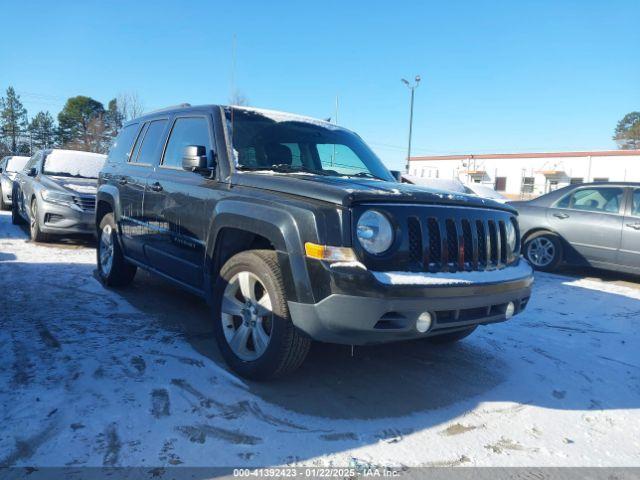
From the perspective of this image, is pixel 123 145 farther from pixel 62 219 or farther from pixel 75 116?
pixel 75 116

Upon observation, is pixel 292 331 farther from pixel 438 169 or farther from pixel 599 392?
pixel 438 169

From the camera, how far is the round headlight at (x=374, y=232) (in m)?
2.76

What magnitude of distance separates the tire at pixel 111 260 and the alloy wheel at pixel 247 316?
2447mm

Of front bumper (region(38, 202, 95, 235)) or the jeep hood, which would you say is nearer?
the jeep hood

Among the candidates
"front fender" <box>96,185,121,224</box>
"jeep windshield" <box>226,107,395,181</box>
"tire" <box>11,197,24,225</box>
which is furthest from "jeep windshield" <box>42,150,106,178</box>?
"jeep windshield" <box>226,107,395,181</box>

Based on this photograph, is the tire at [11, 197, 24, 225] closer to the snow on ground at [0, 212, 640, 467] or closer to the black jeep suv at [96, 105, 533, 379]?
the snow on ground at [0, 212, 640, 467]

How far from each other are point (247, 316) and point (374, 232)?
42.5 inches

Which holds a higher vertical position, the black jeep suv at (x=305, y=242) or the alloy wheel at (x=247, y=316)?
the black jeep suv at (x=305, y=242)

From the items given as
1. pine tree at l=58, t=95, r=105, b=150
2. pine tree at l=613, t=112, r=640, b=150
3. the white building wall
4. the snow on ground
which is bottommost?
the snow on ground

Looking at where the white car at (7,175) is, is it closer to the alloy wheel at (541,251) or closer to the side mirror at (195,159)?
the side mirror at (195,159)

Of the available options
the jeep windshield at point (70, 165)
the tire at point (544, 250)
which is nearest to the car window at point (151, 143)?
the jeep windshield at point (70, 165)

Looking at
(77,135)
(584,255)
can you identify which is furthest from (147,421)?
(77,135)

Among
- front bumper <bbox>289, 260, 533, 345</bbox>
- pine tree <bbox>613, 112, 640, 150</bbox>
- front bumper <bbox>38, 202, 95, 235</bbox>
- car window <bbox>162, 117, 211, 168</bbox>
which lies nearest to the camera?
front bumper <bbox>289, 260, 533, 345</bbox>

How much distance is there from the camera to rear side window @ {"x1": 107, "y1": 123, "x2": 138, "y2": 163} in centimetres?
537
